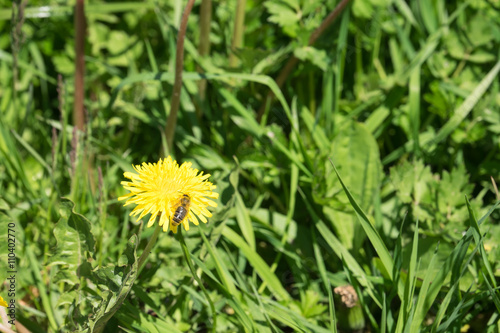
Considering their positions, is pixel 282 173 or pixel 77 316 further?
pixel 282 173

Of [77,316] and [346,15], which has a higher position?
[346,15]

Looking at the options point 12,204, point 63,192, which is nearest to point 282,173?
point 63,192

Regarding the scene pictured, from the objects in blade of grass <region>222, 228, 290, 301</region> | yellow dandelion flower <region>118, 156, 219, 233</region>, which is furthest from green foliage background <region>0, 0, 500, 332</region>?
yellow dandelion flower <region>118, 156, 219, 233</region>

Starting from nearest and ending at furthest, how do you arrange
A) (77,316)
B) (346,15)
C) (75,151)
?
Answer: (77,316)
(75,151)
(346,15)

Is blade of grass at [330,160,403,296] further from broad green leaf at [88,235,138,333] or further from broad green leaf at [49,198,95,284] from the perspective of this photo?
broad green leaf at [49,198,95,284]

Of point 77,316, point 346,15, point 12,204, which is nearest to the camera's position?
point 77,316

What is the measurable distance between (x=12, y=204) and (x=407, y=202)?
1.63m

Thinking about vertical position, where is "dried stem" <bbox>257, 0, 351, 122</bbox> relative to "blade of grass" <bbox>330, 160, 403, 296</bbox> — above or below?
above

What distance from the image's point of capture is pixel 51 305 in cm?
191

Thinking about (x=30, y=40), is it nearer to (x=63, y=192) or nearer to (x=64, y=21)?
(x=64, y=21)

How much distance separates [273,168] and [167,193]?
0.90 meters

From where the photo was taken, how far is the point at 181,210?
4.62 ft

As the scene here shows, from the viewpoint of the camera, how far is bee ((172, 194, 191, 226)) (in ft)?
4.60

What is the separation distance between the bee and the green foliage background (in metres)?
0.16
